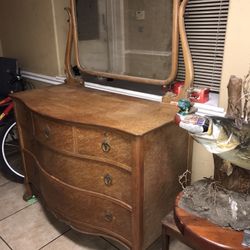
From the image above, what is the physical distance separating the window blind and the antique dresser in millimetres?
142

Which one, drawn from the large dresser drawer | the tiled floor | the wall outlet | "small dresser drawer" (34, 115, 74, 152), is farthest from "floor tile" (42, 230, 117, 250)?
the wall outlet

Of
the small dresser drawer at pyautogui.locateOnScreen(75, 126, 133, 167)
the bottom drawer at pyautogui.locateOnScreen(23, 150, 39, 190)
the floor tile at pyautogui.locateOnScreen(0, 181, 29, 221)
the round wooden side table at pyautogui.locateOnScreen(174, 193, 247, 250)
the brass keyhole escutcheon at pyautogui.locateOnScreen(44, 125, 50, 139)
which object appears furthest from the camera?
the floor tile at pyautogui.locateOnScreen(0, 181, 29, 221)

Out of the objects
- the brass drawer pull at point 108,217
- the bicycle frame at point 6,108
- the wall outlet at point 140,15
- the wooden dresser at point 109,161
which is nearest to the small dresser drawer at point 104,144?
the wooden dresser at point 109,161

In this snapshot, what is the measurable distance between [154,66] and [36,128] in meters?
0.72

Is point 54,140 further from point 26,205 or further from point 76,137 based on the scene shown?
point 26,205

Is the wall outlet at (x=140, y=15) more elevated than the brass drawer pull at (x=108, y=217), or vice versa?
the wall outlet at (x=140, y=15)

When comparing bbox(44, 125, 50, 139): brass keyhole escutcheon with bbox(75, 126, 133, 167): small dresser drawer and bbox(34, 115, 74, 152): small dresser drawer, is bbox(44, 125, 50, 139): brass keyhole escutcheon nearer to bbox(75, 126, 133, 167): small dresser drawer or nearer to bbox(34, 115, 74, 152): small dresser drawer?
bbox(34, 115, 74, 152): small dresser drawer

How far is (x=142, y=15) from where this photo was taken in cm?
144

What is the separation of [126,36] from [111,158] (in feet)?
2.45

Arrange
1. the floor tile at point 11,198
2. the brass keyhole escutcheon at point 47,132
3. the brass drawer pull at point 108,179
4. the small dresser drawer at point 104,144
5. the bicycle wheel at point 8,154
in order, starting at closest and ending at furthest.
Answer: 1. the small dresser drawer at point 104,144
2. the brass drawer pull at point 108,179
3. the brass keyhole escutcheon at point 47,132
4. the floor tile at point 11,198
5. the bicycle wheel at point 8,154

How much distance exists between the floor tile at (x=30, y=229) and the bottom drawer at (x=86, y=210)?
0.21 metres

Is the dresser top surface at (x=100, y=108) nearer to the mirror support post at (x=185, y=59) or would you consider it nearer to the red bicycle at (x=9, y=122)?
the mirror support post at (x=185, y=59)

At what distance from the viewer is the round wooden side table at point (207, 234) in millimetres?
853

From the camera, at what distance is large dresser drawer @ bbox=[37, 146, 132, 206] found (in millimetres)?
1204
